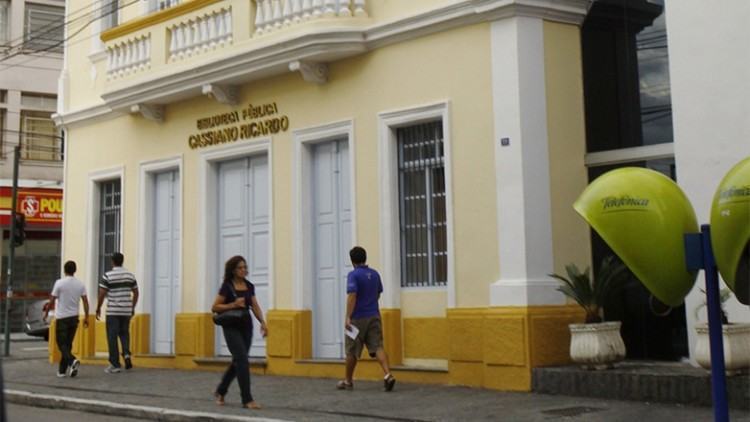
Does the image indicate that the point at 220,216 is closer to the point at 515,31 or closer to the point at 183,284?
the point at 183,284

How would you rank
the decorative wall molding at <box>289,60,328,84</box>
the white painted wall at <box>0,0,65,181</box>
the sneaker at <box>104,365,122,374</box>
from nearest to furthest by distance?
1. the decorative wall molding at <box>289,60,328,84</box>
2. the sneaker at <box>104,365,122,374</box>
3. the white painted wall at <box>0,0,65,181</box>

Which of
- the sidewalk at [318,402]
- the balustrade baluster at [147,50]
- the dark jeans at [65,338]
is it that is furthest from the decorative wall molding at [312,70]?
the dark jeans at [65,338]

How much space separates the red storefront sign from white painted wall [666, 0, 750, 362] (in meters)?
22.4

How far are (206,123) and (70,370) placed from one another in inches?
172

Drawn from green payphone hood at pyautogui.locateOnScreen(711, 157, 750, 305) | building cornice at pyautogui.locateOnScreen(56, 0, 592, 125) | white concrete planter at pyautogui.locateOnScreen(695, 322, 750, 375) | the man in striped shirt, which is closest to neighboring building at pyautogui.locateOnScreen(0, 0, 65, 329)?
building cornice at pyautogui.locateOnScreen(56, 0, 592, 125)

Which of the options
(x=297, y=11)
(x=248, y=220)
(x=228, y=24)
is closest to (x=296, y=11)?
(x=297, y=11)

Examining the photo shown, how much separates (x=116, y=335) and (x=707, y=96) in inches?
372

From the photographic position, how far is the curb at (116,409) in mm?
10398

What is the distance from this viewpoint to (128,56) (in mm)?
17438

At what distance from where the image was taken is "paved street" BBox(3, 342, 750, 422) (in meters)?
9.84

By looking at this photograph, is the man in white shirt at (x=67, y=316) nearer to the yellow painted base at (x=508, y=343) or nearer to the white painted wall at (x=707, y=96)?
the yellow painted base at (x=508, y=343)

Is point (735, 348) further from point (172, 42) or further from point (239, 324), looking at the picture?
point (172, 42)

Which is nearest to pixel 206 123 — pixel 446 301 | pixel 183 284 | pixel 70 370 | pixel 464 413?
pixel 183 284

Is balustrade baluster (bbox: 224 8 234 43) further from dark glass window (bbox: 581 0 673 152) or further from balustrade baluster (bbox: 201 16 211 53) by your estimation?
dark glass window (bbox: 581 0 673 152)
